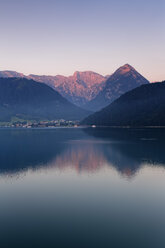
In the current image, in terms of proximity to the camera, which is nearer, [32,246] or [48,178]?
[32,246]

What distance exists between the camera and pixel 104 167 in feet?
305

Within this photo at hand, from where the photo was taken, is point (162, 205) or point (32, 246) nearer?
point (32, 246)

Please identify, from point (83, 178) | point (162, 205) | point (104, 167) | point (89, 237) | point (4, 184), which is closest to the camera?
point (89, 237)

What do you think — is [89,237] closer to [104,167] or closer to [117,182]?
[117,182]

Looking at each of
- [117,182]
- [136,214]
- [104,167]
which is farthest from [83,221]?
[104,167]

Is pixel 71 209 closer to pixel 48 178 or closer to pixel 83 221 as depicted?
pixel 83 221

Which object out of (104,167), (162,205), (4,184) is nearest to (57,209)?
(162,205)

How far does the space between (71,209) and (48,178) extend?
3005 centimetres

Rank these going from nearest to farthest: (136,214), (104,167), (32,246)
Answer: (32,246) < (136,214) < (104,167)

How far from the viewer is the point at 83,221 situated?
42.0 meters

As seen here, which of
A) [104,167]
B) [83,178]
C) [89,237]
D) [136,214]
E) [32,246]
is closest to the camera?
[32,246]

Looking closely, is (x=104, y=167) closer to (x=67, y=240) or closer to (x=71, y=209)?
(x=71, y=209)

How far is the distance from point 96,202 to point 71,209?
7.21 metres

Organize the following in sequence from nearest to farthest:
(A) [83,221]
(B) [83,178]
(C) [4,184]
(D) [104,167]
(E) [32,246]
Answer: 1. (E) [32,246]
2. (A) [83,221]
3. (C) [4,184]
4. (B) [83,178]
5. (D) [104,167]
